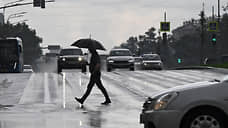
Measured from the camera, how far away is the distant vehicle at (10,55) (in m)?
44.7

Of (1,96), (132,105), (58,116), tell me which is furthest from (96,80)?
(1,96)

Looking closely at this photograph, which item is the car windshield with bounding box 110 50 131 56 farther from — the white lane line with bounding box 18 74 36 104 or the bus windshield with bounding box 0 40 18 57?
the white lane line with bounding box 18 74 36 104

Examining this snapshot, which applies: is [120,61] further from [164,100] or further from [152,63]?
[164,100]

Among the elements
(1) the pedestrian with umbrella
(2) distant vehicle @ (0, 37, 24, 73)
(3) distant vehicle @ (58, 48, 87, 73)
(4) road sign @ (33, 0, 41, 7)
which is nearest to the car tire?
(1) the pedestrian with umbrella

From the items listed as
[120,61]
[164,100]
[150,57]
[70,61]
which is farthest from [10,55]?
[164,100]

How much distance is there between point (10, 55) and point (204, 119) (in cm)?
3743

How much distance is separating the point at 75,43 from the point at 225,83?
9216mm

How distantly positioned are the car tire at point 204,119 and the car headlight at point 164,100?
37 cm

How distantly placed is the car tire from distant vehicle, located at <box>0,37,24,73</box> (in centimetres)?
3691

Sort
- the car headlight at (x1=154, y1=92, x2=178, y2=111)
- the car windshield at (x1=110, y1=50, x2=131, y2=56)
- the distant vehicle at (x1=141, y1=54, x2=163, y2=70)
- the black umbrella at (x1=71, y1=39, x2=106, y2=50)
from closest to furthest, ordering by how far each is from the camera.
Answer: the car headlight at (x1=154, y1=92, x2=178, y2=111) → the black umbrella at (x1=71, y1=39, x2=106, y2=50) → the car windshield at (x1=110, y1=50, x2=131, y2=56) → the distant vehicle at (x1=141, y1=54, x2=163, y2=70)

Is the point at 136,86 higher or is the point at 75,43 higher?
the point at 75,43

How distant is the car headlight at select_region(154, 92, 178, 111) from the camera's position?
909 cm

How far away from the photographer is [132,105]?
16.3 meters

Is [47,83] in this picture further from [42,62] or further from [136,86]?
[42,62]
